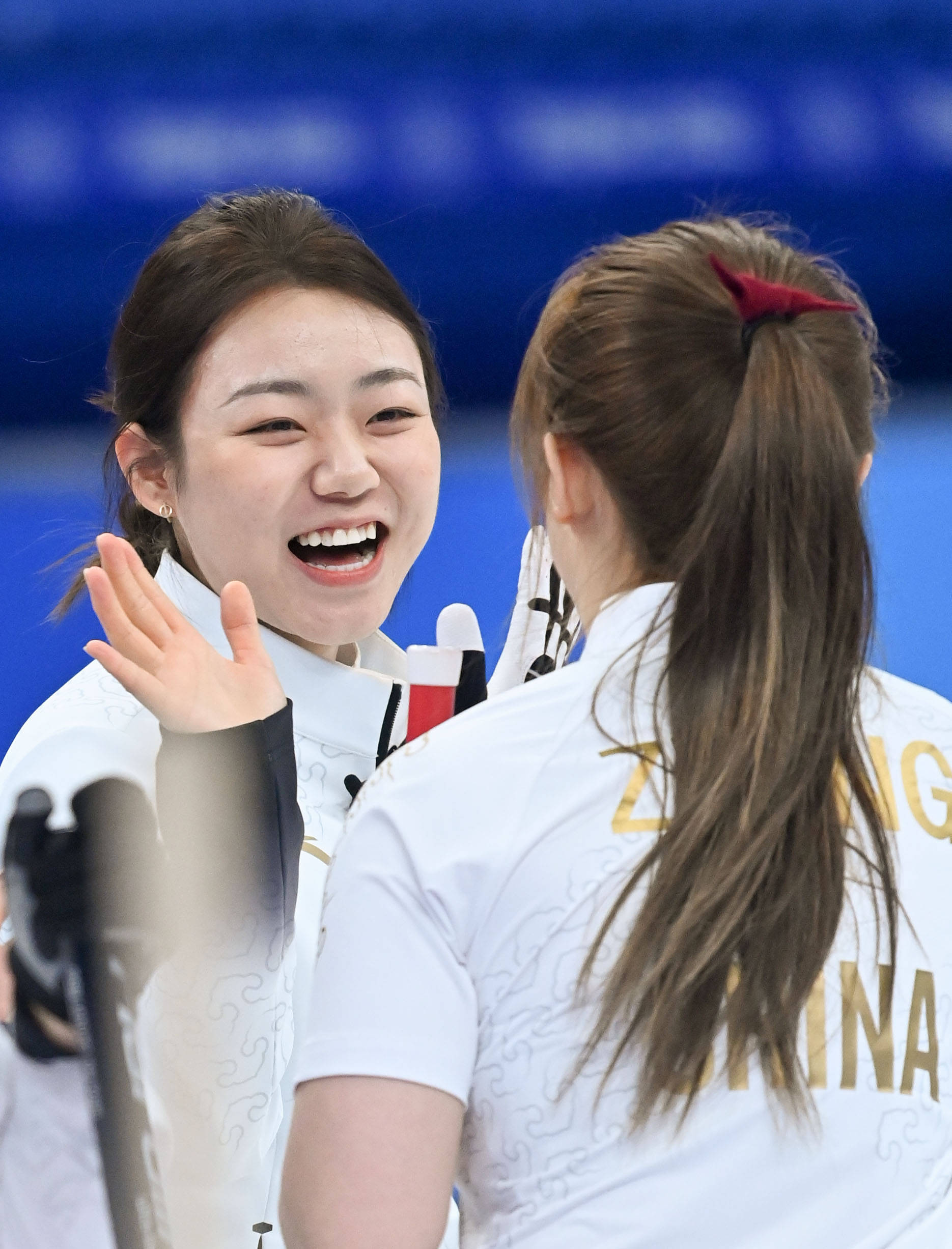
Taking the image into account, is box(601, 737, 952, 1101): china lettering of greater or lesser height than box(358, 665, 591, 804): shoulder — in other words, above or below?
below

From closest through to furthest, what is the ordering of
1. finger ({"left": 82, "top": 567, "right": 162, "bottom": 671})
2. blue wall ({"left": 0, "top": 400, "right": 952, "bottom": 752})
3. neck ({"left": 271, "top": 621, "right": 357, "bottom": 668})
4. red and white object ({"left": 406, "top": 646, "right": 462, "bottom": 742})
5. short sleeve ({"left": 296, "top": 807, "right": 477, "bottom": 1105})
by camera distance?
short sleeve ({"left": 296, "top": 807, "right": 477, "bottom": 1105}) < finger ({"left": 82, "top": 567, "right": 162, "bottom": 671}) < red and white object ({"left": 406, "top": 646, "right": 462, "bottom": 742}) < neck ({"left": 271, "top": 621, "right": 357, "bottom": 668}) < blue wall ({"left": 0, "top": 400, "right": 952, "bottom": 752})

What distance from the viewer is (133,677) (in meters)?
0.59

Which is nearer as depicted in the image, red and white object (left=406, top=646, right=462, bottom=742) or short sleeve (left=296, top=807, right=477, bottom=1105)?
short sleeve (left=296, top=807, right=477, bottom=1105)

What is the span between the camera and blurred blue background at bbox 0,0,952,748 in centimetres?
159

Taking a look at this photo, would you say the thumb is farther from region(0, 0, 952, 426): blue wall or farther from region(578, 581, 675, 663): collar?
region(0, 0, 952, 426): blue wall

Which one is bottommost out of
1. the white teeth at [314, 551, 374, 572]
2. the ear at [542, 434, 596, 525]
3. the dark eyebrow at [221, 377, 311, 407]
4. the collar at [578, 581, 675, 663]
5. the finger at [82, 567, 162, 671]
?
the collar at [578, 581, 675, 663]

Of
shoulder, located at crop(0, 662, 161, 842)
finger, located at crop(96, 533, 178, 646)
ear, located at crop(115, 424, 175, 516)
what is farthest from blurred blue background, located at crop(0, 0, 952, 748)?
finger, located at crop(96, 533, 178, 646)

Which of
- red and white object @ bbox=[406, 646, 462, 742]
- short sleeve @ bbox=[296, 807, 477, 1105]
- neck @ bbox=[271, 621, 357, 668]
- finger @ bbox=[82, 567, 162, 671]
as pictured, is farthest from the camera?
neck @ bbox=[271, 621, 357, 668]

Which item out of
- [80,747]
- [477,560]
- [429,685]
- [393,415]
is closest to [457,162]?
[477,560]

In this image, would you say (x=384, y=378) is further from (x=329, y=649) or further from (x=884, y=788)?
(x=884, y=788)

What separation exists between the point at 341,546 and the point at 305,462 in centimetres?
8

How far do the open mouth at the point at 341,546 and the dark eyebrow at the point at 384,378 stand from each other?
0.25 feet

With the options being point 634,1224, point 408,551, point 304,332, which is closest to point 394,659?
point 408,551

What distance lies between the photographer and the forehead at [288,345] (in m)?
0.81
